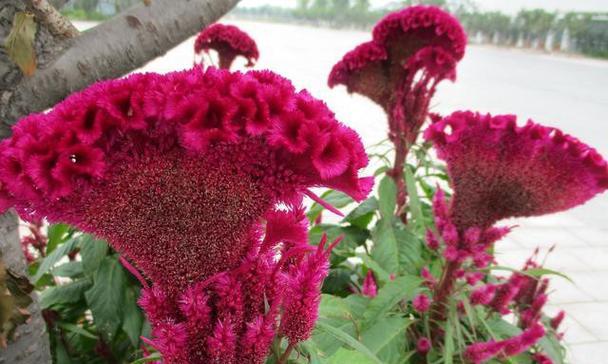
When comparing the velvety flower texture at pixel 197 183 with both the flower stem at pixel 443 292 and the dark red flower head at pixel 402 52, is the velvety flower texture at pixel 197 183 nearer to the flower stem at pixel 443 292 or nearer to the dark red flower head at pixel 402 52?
the flower stem at pixel 443 292

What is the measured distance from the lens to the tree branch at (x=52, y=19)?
696 millimetres

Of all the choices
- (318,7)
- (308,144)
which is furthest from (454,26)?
(318,7)

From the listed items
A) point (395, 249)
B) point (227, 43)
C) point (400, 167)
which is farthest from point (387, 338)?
point (227, 43)

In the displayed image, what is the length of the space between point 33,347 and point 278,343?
56 centimetres

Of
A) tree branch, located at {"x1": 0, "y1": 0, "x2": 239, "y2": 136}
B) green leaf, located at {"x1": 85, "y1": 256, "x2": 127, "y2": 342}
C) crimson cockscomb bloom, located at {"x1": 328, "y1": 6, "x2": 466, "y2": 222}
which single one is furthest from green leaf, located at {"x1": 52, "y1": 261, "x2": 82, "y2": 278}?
crimson cockscomb bloom, located at {"x1": 328, "y1": 6, "x2": 466, "y2": 222}

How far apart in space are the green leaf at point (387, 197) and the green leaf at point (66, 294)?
0.77m

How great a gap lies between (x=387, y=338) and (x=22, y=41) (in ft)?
2.63

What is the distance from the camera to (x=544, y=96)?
807cm

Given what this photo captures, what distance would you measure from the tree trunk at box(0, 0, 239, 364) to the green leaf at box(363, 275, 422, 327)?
0.61 m

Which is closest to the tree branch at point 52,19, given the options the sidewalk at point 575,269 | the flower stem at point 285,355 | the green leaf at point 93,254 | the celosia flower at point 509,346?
the green leaf at point 93,254

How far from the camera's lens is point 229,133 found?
0.38m

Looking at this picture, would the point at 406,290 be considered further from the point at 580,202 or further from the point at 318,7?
the point at 318,7

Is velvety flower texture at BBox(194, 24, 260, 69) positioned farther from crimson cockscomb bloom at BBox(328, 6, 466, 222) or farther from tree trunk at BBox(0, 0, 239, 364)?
tree trunk at BBox(0, 0, 239, 364)

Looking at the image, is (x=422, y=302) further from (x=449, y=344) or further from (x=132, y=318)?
(x=132, y=318)
